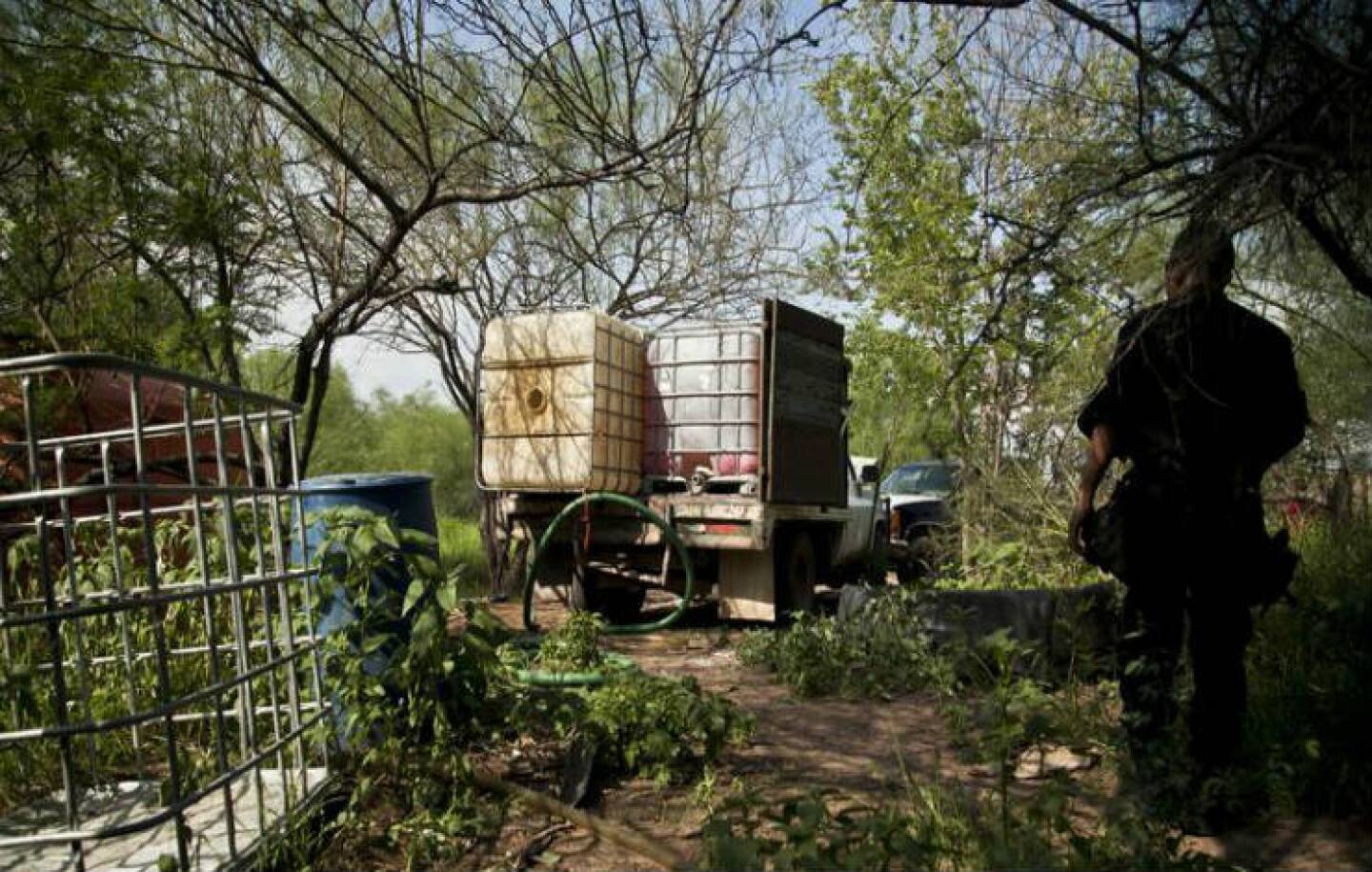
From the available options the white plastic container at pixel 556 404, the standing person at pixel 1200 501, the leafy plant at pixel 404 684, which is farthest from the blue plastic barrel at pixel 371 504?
the white plastic container at pixel 556 404

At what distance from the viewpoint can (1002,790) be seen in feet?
8.84

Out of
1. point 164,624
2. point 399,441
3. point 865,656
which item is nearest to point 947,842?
point 164,624

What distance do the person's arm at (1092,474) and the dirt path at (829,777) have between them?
891 millimetres

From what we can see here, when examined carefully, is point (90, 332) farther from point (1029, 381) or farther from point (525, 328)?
point (1029, 381)

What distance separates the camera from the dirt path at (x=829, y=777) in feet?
9.61

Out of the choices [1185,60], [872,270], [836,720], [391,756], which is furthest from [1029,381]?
[391,756]

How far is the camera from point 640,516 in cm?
809

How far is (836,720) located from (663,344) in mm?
4718

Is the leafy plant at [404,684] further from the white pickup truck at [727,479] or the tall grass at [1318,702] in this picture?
the white pickup truck at [727,479]

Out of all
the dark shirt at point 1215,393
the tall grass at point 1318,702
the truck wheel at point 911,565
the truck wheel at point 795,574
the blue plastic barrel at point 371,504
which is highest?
the dark shirt at point 1215,393

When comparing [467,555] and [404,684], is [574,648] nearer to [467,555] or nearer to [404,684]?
[404,684]

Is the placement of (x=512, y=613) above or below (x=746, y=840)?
below

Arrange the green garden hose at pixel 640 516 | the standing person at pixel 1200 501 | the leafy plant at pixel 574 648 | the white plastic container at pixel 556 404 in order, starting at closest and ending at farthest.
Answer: the standing person at pixel 1200 501
the leafy plant at pixel 574 648
the green garden hose at pixel 640 516
the white plastic container at pixel 556 404

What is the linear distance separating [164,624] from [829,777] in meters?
2.57
